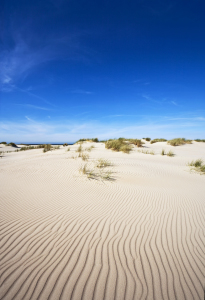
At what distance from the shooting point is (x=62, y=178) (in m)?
5.32

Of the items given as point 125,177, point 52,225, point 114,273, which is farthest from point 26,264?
point 125,177

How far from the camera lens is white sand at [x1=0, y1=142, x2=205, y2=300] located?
4.93 feet

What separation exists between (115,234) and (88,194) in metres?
1.82

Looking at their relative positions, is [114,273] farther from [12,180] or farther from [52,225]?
[12,180]

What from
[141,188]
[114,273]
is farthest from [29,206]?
[141,188]

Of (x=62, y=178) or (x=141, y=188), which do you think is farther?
(x=62, y=178)

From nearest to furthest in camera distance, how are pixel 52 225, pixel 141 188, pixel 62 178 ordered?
pixel 52 225 < pixel 141 188 < pixel 62 178

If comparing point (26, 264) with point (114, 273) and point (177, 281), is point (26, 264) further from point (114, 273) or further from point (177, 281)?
point (177, 281)

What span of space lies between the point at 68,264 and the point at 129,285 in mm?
793

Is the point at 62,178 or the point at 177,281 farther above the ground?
the point at 62,178

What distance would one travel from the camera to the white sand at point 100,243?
1.50m

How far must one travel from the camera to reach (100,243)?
6.97 feet

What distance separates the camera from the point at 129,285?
153 cm

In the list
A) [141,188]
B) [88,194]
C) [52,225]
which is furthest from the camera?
[141,188]
